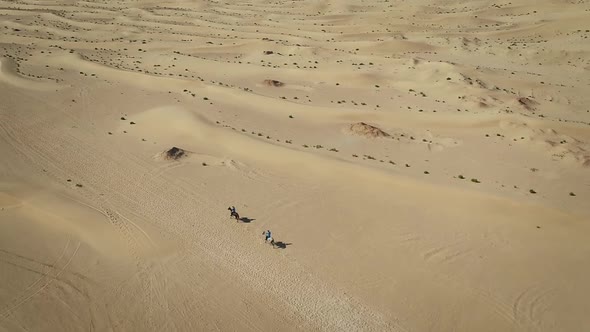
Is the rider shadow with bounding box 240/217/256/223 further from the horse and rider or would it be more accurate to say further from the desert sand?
the horse and rider

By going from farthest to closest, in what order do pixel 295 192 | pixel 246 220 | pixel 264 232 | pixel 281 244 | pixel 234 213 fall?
pixel 295 192, pixel 246 220, pixel 234 213, pixel 264 232, pixel 281 244

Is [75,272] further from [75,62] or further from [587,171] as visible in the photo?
[75,62]

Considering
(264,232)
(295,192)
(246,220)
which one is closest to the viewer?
(264,232)

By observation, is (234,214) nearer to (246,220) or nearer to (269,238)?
(246,220)

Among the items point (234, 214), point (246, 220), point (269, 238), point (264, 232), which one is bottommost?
point (264, 232)

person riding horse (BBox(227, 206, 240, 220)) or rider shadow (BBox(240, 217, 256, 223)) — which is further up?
person riding horse (BBox(227, 206, 240, 220))

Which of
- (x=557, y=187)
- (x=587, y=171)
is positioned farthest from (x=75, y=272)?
(x=587, y=171)

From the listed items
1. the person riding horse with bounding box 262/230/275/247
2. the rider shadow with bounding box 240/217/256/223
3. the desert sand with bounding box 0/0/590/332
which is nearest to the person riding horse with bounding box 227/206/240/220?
the rider shadow with bounding box 240/217/256/223

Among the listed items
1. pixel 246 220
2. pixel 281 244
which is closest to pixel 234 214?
pixel 246 220

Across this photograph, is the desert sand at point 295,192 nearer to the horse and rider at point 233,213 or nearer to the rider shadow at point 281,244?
the rider shadow at point 281,244
